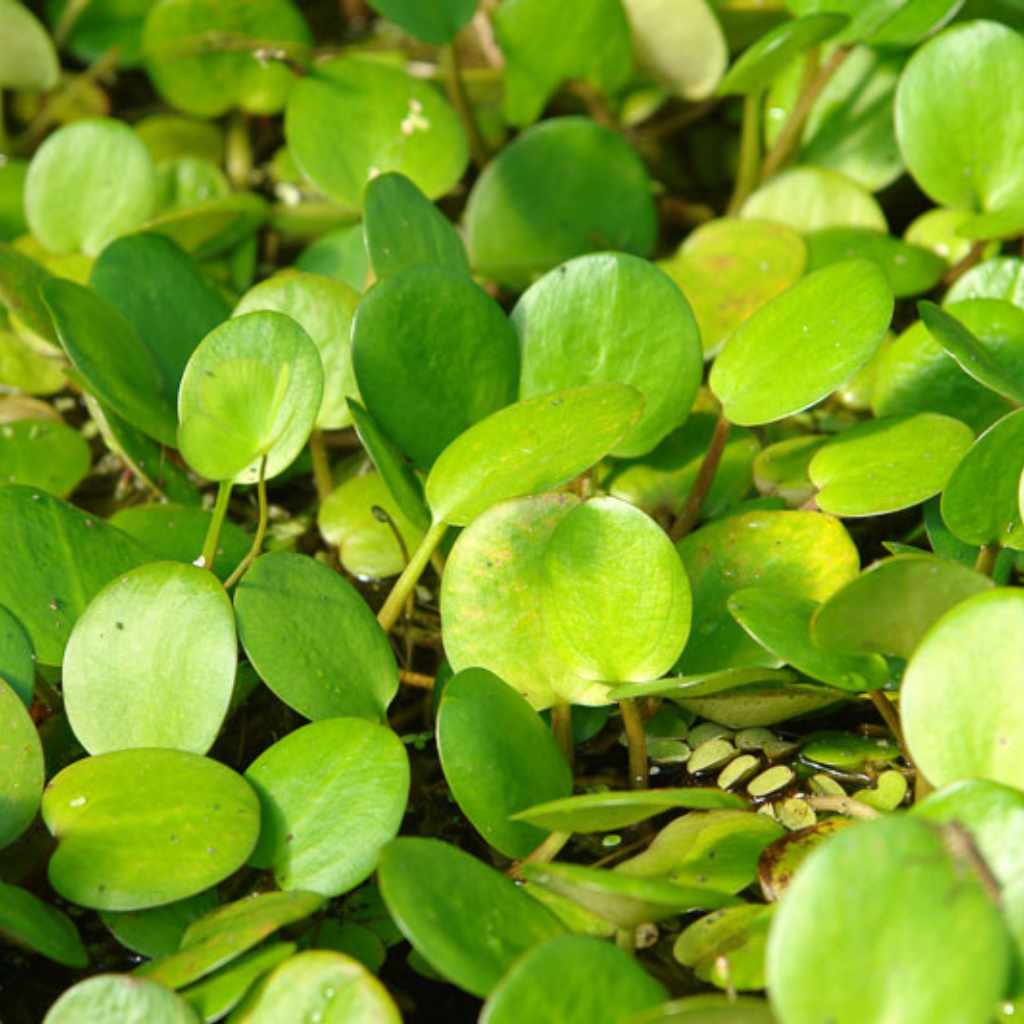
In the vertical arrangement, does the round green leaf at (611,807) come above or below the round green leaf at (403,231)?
below

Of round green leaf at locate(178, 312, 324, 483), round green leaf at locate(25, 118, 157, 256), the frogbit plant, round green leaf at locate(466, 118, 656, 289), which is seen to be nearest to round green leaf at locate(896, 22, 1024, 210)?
the frogbit plant

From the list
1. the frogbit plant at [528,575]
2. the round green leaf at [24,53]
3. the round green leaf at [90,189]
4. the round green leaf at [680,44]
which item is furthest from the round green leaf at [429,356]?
the round green leaf at [24,53]

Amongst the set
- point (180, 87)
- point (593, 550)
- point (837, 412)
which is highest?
point (180, 87)

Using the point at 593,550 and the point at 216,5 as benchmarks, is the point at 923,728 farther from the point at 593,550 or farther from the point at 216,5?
the point at 216,5

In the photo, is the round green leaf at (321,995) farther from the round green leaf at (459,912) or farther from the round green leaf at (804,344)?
the round green leaf at (804,344)

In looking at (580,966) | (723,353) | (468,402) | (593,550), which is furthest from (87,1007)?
(723,353)

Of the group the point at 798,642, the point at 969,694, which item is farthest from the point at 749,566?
the point at 969,694

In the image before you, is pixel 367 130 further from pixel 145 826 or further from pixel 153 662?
pixel 145 826
